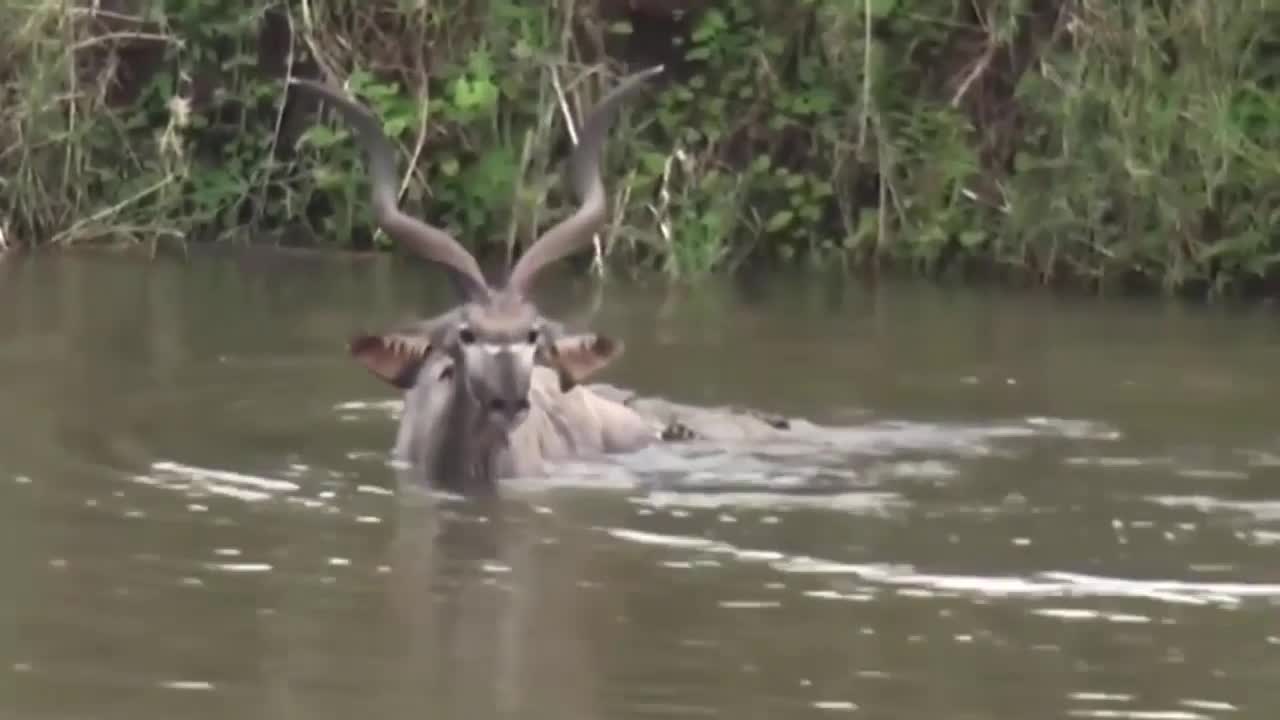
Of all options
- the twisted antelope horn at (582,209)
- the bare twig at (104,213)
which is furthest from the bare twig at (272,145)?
the twisted antelope horn at (582,209)

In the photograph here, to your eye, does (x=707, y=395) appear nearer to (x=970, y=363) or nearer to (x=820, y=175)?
(x=970, y=363)

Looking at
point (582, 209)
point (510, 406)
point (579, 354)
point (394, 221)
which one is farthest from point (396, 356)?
point (510, 406)


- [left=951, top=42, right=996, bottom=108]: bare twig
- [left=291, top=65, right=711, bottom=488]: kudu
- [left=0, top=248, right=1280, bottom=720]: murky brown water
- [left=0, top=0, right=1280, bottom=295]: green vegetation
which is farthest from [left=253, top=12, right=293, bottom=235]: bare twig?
[left=291, top=65, right=711, bottom=488]: kudu

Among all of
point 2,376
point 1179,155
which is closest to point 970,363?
point 1179,155

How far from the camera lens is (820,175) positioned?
1922cm

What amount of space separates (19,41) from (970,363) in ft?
23.7

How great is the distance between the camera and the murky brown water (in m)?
7.92

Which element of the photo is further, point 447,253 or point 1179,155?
point 1179,155

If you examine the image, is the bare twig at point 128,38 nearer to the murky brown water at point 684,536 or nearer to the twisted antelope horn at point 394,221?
the murky brown water at point 684,536

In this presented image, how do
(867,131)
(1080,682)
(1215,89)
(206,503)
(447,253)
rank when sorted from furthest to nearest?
(867,131) < (1215,89) < (447,253) < (206,503) < (1080,682)

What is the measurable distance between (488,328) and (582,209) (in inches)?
51.2

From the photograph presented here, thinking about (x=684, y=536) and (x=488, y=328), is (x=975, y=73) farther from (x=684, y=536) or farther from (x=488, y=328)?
(x=684, y=536)

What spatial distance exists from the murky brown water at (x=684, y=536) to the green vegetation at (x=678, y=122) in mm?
1866

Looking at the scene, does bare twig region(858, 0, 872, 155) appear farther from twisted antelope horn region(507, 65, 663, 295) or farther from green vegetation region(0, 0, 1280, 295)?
twisted antelope horn region(507, 65, 663, 295)
